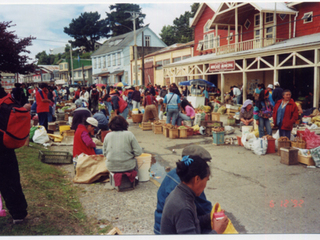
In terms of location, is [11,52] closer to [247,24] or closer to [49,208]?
[49,208]

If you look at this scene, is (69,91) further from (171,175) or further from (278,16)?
(171,175)

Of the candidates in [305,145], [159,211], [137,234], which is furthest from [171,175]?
[305,145]

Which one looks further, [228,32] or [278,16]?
[228,32]

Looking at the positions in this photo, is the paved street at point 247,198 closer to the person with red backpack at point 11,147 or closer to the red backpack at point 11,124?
the person with red backpack at point 11,147

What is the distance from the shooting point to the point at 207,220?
103 inches

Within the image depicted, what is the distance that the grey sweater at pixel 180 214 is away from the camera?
2145 millimetres

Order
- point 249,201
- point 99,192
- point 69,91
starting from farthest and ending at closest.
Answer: point 69,91, point 99,192, point 249,201

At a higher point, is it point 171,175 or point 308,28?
point 308,28

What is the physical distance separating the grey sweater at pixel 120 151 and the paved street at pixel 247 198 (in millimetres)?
487

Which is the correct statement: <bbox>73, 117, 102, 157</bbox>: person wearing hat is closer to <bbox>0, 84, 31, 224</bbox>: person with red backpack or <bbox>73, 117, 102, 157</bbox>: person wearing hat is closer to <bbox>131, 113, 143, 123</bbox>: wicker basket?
<bbox>0, 84, 31, 224</bbox>: person with red backpack

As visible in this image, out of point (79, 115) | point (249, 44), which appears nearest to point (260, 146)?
point (79, 115)

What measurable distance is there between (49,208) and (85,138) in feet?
5.61

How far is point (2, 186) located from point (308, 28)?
57.1 feet
